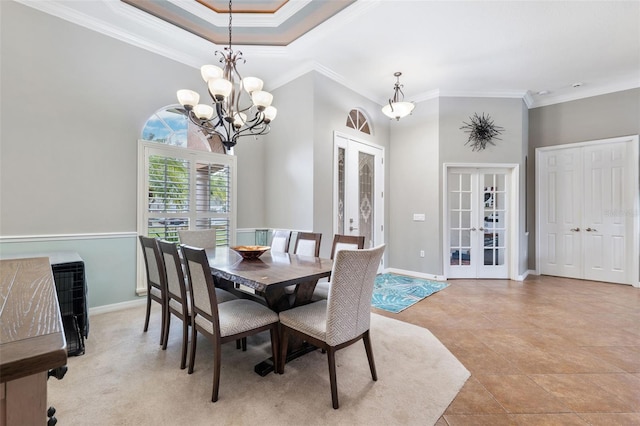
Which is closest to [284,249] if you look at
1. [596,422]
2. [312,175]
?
[312,175]

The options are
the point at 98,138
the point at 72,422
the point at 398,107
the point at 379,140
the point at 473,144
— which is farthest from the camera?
the point at 379,140

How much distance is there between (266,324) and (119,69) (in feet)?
11.3

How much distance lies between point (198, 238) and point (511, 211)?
16.4 feet

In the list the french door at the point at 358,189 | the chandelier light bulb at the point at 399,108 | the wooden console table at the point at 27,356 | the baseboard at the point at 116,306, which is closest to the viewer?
the wooden console table at the point at 27,356

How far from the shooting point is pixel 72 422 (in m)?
1.61

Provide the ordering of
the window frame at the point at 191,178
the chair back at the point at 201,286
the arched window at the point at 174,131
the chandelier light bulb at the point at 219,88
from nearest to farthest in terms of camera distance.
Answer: the chair back at the point at 201,286 → the chandelier light bulb at the point at 219,88 → the window frame at the point at 191,178 → the arched window at the point at 174,131

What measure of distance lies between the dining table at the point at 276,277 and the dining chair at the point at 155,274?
43cm

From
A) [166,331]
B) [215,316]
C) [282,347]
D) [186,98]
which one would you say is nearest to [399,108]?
[186,98]

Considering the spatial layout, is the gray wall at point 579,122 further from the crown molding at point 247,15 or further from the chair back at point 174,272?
the chair back at point 174,272

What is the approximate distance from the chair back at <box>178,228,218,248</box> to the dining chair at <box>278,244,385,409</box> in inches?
69.4

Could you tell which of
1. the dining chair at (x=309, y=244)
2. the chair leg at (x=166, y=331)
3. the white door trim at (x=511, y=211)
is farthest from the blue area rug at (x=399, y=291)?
the chair leg at (x=166, y=331)

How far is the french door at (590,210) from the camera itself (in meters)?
4.60

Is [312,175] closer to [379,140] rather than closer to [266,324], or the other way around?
[379,140]

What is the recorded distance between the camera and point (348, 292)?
1796 mm
